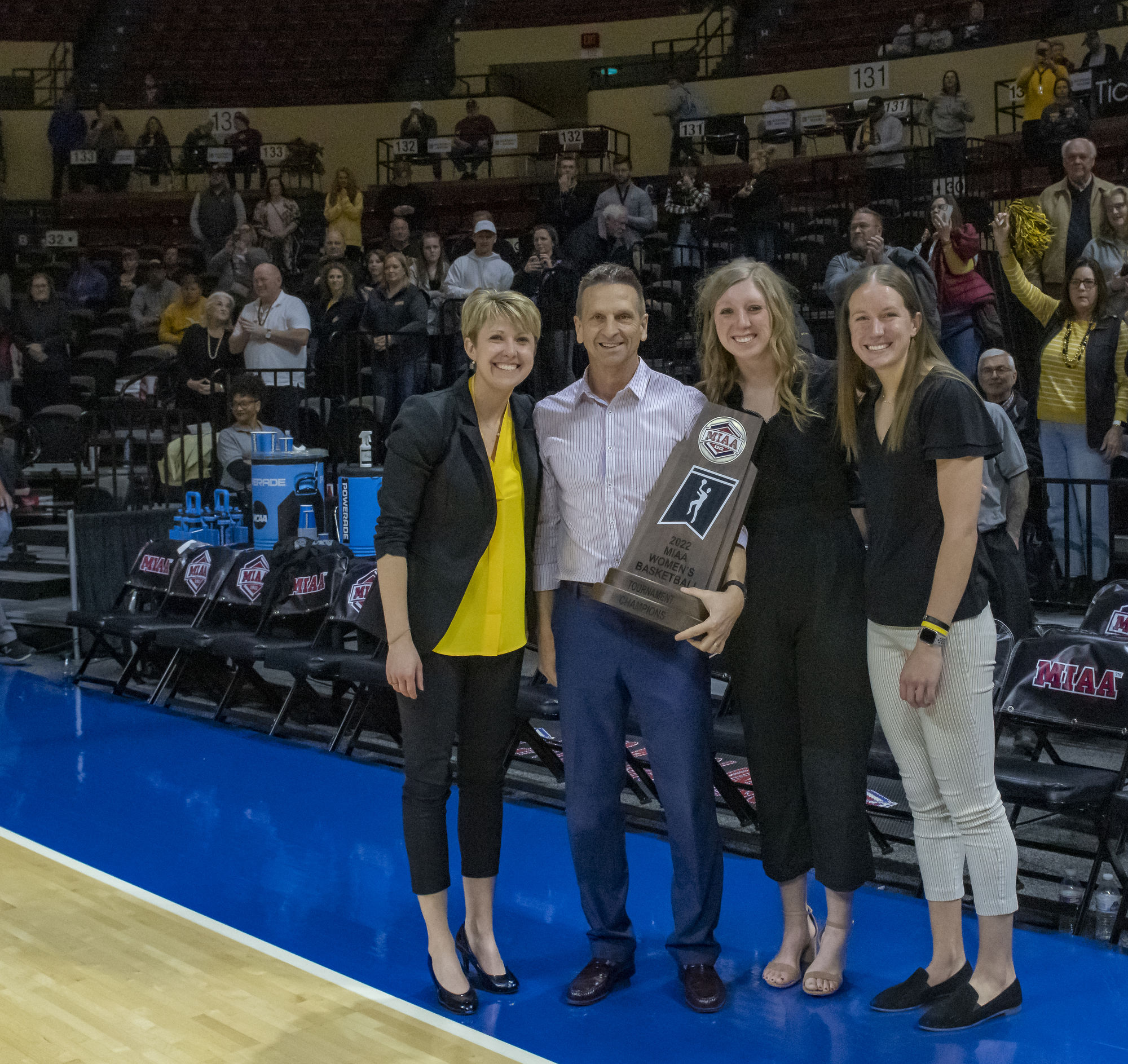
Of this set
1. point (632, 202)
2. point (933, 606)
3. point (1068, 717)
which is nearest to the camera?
point (933, 606)

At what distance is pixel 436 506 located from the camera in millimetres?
2803

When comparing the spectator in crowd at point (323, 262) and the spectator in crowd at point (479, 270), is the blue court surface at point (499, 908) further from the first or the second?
the spectator in crowd at point (323, 262)

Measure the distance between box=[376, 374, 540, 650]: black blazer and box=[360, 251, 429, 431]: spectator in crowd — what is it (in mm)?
5047

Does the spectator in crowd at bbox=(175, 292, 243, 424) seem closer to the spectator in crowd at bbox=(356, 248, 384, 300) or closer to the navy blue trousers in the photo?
A: the spectator in crowd at bbox=(356, 248, 384, 300)

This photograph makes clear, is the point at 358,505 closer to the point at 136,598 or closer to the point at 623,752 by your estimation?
the point at 136,598

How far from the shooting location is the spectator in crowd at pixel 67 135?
1470 cm

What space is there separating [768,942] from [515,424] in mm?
1444

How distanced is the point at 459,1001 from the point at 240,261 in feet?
28.7

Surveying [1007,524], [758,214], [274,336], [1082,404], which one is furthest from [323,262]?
[1007,524]

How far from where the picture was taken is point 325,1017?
2789 millimetres

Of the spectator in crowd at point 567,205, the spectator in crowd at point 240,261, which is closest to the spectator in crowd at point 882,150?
the spectator in crowd at point 567,205

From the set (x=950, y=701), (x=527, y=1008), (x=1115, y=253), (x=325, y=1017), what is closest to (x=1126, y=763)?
(x=950, y=701)

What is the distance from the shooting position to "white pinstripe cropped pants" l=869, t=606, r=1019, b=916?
261cm

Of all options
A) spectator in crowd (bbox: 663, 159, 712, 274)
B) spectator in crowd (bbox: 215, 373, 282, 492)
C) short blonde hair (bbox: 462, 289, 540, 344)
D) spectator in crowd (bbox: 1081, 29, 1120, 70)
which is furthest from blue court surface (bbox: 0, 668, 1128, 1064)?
spectator in crowd (bbox: 1081, 29, 1120, 70)
